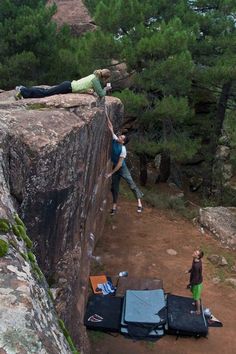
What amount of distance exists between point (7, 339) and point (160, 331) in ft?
26.2

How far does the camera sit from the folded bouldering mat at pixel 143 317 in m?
10.1

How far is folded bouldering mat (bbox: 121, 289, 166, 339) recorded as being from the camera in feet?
33.0

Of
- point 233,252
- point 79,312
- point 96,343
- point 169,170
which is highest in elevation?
point 79,312

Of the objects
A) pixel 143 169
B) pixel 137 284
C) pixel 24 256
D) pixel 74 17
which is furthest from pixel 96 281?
pixel 74 17

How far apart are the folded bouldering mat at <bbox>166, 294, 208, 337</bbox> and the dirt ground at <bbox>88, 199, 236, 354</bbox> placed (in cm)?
22

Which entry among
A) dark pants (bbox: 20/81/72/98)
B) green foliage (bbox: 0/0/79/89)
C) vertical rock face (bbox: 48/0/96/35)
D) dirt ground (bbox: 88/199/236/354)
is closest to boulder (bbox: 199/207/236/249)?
dirt ground (bbox: 88/199/236/354)

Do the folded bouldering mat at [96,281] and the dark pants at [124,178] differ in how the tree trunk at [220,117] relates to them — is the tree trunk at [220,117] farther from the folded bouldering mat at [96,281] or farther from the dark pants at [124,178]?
the folded bouldering mat at [96,281]

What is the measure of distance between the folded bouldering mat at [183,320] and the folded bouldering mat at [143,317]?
189 millimetres

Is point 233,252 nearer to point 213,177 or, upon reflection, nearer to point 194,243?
point 194,243

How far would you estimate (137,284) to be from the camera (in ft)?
39.2

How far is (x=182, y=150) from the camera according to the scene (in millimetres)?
17797

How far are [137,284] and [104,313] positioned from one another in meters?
1.67

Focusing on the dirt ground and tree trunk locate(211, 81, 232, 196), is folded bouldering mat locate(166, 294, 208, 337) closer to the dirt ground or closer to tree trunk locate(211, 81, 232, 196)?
the dirt ground

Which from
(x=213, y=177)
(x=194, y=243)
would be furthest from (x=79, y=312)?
(x=213, y=177)
